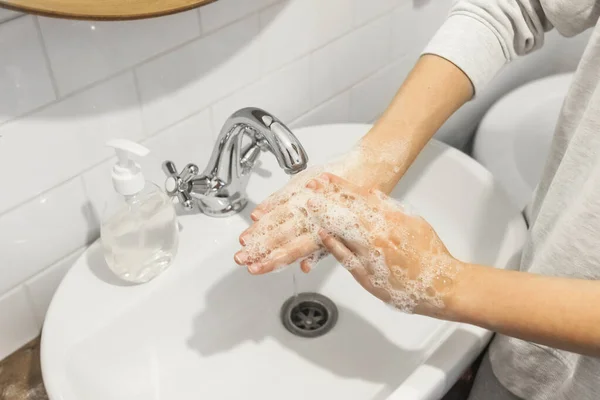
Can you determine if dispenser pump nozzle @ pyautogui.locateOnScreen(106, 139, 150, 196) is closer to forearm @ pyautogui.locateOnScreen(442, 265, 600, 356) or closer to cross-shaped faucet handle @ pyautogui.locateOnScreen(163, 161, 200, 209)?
cross-shaped faucet handle @ pyautogui.locateOnScreen(163, 161, 200, 209)

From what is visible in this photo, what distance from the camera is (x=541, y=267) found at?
0.61 meters

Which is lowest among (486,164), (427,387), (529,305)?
(486,164)

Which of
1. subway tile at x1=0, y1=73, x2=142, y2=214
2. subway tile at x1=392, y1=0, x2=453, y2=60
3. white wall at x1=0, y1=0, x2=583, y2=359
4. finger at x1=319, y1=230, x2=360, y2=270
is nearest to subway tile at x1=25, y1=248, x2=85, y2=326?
white wall at x1=0, y1=0, x2=583, y2=359

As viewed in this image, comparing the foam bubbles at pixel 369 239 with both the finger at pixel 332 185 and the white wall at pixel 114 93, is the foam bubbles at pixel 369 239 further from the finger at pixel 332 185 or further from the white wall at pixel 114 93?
the white wall at pixel 114 93

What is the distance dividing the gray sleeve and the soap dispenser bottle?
1.17 ft

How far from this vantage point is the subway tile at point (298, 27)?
792mm

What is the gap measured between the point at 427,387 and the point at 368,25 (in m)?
0.55

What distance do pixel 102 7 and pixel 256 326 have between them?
41cm

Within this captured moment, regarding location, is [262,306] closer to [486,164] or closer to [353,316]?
[353,316]

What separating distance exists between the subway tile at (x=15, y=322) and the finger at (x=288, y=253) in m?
0.28

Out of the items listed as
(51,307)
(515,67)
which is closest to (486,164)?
(515,67)

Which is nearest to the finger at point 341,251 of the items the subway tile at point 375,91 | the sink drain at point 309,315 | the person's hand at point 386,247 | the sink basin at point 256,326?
the person's hand at point 386,247

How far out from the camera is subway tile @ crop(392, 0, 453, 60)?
0.98m

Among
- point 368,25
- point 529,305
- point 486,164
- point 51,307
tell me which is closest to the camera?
point 529,305
